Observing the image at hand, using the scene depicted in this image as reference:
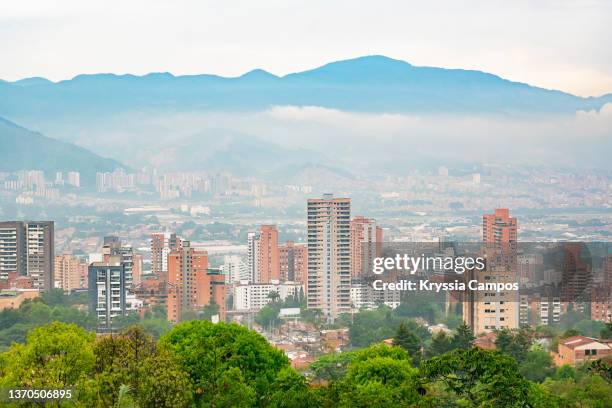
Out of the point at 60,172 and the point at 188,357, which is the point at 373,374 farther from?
the point at 60,172

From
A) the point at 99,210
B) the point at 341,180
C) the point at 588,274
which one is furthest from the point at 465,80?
the point at 588,274

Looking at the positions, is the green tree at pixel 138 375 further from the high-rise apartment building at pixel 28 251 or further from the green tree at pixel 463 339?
the high-rise apartment building at pixel 28 251

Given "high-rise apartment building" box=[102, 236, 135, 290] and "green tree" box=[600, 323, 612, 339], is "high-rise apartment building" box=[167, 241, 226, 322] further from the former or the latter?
"green tree" box=[600, 323, 612, 339]

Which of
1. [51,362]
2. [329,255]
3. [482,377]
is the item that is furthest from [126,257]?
[482,377]

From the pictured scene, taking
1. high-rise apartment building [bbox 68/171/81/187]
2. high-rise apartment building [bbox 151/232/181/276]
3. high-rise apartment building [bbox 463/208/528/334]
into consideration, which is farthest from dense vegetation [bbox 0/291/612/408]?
high-rise apartment building [bbox 68/171/81/187]

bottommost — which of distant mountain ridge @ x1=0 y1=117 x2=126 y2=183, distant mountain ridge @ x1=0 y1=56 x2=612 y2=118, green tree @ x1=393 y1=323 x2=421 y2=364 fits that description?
green tree @ x1=393 y1=323 x2=421 y2=364

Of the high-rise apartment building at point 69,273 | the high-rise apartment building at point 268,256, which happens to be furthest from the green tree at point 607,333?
the high-rise apartment building at point 268,256
